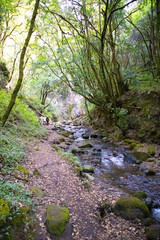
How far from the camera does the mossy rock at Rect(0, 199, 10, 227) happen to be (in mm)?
2400

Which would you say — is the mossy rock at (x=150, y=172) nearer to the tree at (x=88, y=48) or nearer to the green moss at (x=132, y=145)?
the green moss at (x=132, y=145)

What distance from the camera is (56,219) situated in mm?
3172

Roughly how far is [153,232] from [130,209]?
730 millimetres

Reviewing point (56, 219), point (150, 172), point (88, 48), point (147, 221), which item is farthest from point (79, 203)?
point (88, 48)

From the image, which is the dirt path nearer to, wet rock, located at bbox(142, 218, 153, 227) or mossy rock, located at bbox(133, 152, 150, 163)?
wet rock, located at bbox(142, 218, 153, 227)

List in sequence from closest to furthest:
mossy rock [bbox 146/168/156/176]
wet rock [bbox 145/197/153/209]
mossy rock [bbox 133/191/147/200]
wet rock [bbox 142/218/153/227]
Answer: wet rock [bbox 142/218/153/227], wet rock [bbox 145/197/153/209], mossy rock [bbox 133/191/147/200], mossy rock [bbox 146/168/156/176]

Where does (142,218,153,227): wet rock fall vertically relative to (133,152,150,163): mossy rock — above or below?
above

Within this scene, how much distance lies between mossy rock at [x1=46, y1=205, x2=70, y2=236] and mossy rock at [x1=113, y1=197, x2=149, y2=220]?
151cm

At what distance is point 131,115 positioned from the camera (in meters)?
11.8

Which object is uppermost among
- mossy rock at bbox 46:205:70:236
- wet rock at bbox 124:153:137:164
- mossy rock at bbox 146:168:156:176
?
mossy rock at bbox 46:205:70:236

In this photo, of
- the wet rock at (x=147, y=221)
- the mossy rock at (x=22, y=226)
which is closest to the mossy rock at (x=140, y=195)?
the wet rock at (x=147, y=221)

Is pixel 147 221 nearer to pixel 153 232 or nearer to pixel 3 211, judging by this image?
pixel 153 232

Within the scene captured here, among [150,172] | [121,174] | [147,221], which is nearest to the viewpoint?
[147,221]

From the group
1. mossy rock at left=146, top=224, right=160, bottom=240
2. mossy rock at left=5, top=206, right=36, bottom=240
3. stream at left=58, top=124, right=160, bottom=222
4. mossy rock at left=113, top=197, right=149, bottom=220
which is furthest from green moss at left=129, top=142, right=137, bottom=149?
mossy rock at left=5, top=206, right=36, bottom=240
